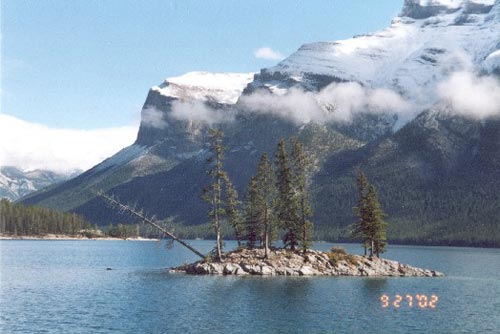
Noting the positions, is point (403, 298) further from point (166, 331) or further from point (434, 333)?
point (166, 331)

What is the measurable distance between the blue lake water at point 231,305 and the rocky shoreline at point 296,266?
16.9 feet

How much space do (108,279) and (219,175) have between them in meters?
25.4

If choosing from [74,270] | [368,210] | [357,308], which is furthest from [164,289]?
[368,210]

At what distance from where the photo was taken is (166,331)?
57.2m

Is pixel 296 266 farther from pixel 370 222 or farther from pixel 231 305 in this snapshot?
pixel 231 305

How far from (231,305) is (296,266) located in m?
38.4

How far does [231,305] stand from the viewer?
72.6m

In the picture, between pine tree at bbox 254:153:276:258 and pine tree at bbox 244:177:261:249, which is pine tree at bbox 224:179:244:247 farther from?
pine tree at bbox 254:153:276:258

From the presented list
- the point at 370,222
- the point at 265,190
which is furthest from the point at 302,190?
the point at 370,222
